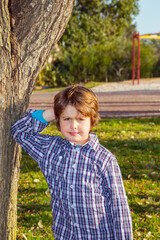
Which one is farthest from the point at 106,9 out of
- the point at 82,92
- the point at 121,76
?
the point at 82,92

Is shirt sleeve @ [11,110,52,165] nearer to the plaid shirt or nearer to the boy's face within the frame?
the plaid shirt

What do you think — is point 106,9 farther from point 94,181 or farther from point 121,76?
point 94,181

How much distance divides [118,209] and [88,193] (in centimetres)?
21

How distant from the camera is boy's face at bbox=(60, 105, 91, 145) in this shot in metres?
2.05

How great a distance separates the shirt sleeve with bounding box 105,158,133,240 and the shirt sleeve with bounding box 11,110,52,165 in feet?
1.61

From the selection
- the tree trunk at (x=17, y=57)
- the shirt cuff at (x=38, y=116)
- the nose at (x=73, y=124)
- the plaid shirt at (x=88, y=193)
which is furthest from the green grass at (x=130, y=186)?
the nose at (x=73, y=124)

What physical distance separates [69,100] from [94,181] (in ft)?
1.79

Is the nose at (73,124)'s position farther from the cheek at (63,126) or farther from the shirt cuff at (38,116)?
the shirt cuff at (38,116)

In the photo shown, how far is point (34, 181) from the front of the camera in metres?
4.39

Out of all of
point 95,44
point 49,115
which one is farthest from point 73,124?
point 95,44

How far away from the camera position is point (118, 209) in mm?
1981

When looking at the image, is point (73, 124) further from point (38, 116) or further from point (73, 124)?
point (38, 116)

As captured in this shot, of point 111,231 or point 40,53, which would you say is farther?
point 40,53

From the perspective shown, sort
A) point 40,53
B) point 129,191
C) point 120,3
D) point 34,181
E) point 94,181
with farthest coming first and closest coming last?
point 120,3, point 34,181, point 129,191, point 40,53, point 94,181
